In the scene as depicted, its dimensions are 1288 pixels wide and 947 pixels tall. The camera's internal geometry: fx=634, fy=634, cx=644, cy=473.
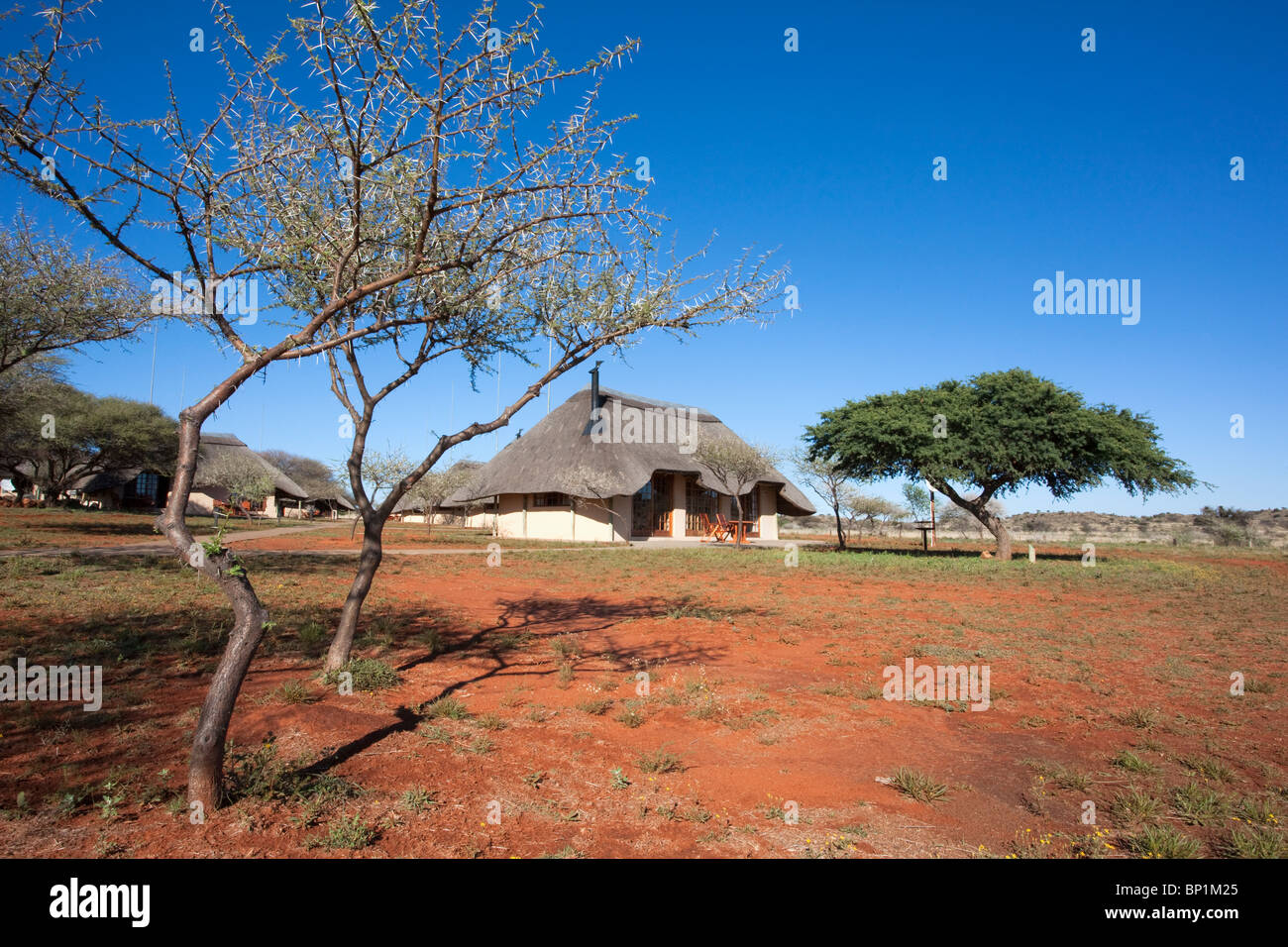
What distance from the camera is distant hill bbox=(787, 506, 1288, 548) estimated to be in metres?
45.6

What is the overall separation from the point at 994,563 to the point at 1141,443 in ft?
25.9

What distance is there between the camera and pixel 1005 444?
2595 cm

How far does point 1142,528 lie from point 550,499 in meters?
56.6

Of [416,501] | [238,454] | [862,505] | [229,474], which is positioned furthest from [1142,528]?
[238,454]

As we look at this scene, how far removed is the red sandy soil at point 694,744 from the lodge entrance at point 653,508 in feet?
86.1

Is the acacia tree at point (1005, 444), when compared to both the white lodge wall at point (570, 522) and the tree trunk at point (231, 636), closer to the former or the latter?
the white lodge wall at point (570, 522)

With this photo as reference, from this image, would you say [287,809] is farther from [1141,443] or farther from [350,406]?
[1141,443]

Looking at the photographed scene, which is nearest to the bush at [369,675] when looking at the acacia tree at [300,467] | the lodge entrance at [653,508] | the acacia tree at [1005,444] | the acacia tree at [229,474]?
the acacia tree at [1005,444]

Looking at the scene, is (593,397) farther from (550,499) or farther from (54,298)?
(54,298)

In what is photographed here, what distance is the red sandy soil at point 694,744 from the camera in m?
3.63

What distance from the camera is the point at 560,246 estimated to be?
6.53m

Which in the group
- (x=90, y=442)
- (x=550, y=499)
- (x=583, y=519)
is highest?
(x=90, y=442)
